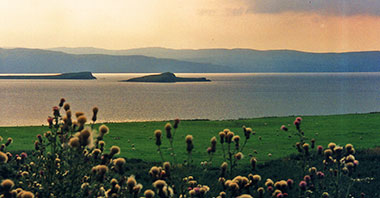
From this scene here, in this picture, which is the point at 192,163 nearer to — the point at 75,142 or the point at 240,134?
the point at 240,134

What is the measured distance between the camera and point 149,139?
21.0 meters

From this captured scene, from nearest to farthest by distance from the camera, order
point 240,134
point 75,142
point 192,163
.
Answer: point 75,142
point 192,163
point 240,134

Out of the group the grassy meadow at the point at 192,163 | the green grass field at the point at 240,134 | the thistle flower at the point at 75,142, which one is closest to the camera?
the thistle flower at the point at 75,142

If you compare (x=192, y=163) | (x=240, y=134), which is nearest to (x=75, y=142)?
(x=192, y=163)

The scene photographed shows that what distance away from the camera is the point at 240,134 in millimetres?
22531

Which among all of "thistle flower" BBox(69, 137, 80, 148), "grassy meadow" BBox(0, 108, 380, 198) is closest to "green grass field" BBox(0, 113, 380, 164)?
"grassy meadow" BBox(0, 108, 380, 198)

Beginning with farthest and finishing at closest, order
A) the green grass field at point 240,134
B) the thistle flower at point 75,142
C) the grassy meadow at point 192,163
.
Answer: the green grass field at point 240,134, the grassy meadow at point 192,163, the thistle flower at point 75,142

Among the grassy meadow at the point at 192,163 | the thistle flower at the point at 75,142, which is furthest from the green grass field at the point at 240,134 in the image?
the thistle flower at the point at 75,142

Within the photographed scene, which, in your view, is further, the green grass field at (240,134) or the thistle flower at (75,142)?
the green grass field at (240,134)

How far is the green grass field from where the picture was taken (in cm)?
1694

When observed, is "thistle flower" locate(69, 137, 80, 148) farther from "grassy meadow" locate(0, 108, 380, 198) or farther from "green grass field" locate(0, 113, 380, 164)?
"green grass field" locate(0, 113, 380, 164)

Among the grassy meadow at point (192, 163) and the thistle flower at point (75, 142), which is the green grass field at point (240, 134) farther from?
the thistle flower at point (75, 142)

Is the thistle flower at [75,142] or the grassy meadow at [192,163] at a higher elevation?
the thistle flower at [75,142]

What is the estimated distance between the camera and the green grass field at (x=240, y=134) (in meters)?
16.9
